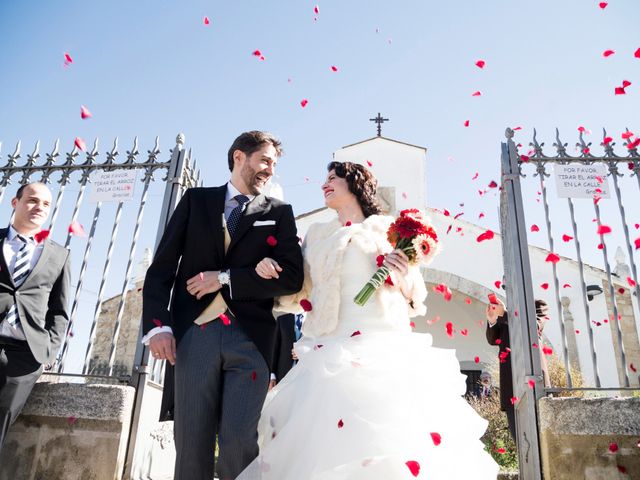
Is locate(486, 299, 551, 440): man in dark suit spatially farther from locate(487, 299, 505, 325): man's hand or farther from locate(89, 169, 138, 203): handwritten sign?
locate(89, 169, 138, 203): handwritten sign

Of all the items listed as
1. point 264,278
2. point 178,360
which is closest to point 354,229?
point 264,278

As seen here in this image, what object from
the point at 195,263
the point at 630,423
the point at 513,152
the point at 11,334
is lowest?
the point at 630,423

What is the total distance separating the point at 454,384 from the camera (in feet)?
8.64

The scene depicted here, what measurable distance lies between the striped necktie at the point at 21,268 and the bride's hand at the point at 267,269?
1906mm

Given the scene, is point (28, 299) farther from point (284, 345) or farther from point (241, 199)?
point (284, 345)

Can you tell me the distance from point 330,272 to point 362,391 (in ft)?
2.32

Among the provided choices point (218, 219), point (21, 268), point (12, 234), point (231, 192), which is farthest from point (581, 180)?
point (12, 234)

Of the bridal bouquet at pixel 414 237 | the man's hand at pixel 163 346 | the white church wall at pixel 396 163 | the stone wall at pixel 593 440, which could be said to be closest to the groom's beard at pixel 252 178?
the bridal bouquet at pixel 414 237

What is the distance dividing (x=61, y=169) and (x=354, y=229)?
10.4 feet

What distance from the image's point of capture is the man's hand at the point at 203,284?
2490 millimetres

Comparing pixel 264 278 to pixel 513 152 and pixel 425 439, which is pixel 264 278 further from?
pixel 513 152

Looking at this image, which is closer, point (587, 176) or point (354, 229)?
point (354, 229)

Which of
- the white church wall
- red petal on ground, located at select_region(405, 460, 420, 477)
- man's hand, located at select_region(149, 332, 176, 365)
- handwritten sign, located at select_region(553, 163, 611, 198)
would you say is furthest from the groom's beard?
the white church wall

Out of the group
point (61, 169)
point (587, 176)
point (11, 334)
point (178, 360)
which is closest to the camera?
point (178, 360)
